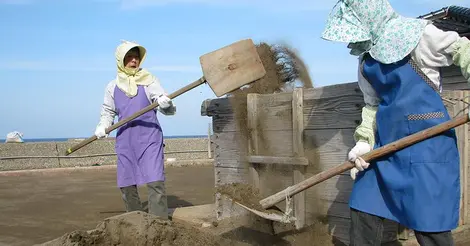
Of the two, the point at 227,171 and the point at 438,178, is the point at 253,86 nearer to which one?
the point at 227,171

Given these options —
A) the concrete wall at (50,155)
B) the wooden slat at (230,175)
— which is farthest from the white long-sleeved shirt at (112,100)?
the concrete wall at (50,155)

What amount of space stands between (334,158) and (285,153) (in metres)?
0.52

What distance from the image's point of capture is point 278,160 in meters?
3.99

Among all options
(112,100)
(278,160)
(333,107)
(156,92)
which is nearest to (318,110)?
(333,107)

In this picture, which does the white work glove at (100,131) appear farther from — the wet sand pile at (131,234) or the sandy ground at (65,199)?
the wet sand pile at (131,234)

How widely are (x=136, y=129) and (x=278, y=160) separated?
1.45 meters

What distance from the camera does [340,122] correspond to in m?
3.50

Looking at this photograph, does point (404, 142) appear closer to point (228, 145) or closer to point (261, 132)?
point (261, 132)

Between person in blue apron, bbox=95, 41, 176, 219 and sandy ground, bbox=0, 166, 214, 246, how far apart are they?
961 mm

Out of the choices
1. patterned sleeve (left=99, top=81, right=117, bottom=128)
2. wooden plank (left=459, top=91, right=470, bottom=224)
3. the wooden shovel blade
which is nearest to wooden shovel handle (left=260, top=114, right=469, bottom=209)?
wooden plank (left=459, top=91, right=470, bottom=224)

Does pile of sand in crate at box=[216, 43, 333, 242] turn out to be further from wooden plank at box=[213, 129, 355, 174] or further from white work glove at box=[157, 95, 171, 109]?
white work glove at box=[157, 95, 171, 109]

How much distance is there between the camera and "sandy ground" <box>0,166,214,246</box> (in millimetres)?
5219

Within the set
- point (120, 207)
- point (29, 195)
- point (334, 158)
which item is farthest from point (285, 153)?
point (29, 195)

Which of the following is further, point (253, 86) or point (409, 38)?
point (253, 86)
